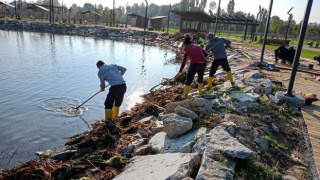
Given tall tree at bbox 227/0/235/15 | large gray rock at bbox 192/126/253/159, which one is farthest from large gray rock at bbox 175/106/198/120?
tall tree at bbox 227/0/235/15

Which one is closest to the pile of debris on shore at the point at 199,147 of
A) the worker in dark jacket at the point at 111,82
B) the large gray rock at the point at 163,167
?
the large gray rock at the point at 163,167

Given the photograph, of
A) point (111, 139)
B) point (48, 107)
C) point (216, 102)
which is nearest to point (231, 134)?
point (216, 102)

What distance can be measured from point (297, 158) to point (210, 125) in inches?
71.0

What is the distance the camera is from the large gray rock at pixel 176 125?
6102mm

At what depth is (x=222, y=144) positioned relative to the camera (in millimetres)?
5070

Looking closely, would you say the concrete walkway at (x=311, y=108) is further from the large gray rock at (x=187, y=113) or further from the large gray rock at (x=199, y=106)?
the large gray rock at (x=187, y=113)

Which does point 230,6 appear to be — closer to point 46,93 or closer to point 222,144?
point 46,93

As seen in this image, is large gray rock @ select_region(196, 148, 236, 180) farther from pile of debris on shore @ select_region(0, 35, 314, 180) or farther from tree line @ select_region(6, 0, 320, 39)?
tree line @ select_region(6, 0, 320, 39)

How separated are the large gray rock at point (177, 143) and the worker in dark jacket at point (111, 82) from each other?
245 cm

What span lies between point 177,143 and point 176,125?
0.42 meters

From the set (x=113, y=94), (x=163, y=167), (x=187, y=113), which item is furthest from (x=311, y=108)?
(x=113, y=94)

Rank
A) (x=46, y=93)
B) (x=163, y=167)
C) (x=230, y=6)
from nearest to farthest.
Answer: (x=163, y=167), (x=46, y=93), (x=230, y=6)

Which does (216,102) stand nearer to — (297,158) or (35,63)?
(297,158)

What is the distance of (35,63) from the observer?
1948 centimetres
